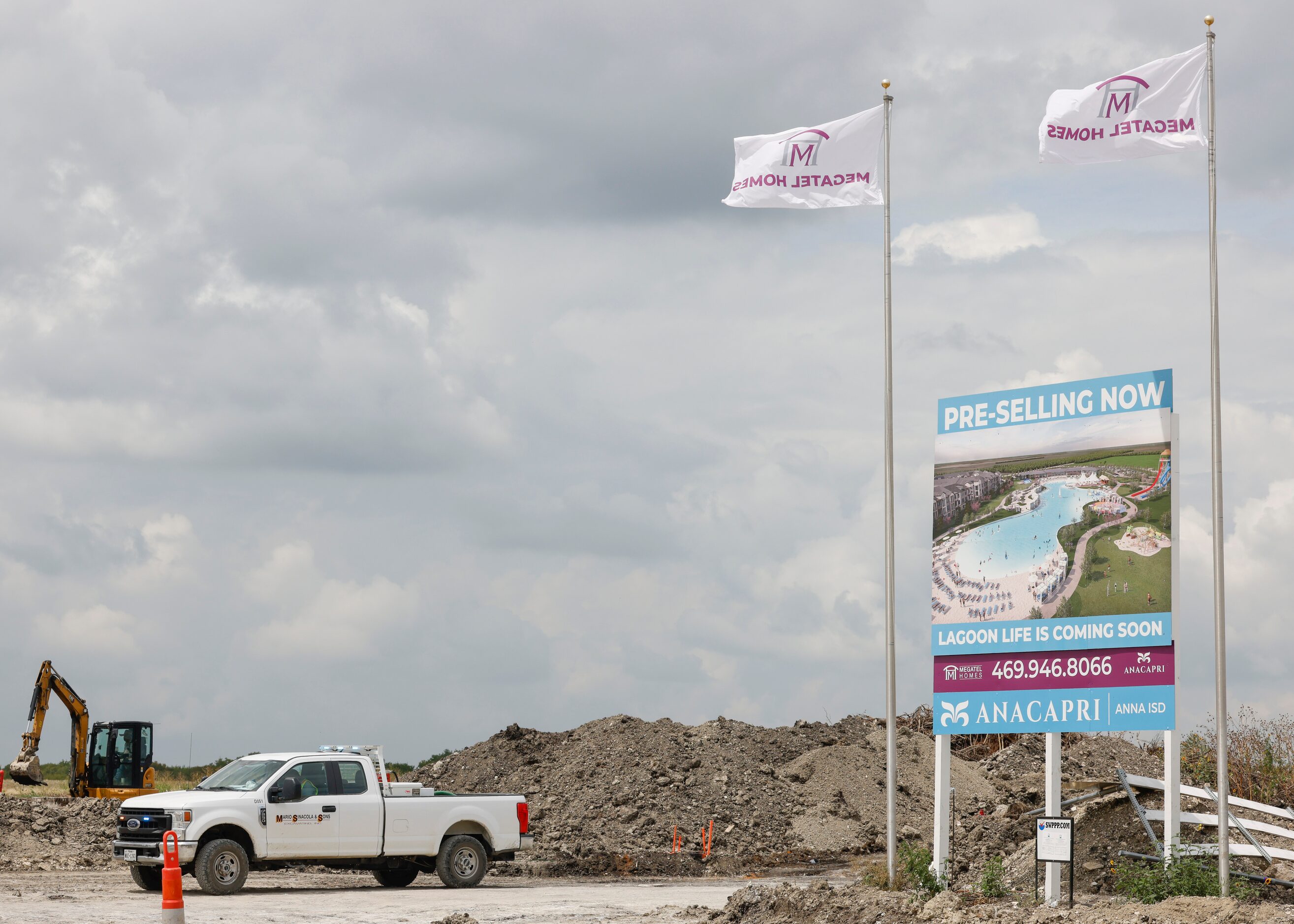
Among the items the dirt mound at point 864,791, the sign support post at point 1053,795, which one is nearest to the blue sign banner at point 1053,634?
the sign support post at point 1053,795

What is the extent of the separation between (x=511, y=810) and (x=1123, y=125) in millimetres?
14183

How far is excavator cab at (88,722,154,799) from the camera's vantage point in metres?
35.7

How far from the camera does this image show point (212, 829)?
70.2 ft

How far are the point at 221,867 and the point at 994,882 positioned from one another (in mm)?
A: 11099

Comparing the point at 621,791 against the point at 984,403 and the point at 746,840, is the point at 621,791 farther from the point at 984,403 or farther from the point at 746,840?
the point at 984,403

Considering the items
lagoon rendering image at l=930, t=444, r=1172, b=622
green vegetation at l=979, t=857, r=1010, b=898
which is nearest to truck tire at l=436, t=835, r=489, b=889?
green vegetation at l=979, t=857, r=1010, b=898

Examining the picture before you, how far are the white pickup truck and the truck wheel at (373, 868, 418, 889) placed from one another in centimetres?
2

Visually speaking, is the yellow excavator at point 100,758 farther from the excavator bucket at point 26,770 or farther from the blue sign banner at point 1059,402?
the blue sign banner at point 1059,402

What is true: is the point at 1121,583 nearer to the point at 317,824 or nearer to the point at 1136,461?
the point at 1136,461

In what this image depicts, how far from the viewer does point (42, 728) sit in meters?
37.5

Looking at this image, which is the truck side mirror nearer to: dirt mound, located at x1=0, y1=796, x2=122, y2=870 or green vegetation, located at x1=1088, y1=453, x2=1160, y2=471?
dirt mound, located at x1=0, y1=796, x2=122, y2=870

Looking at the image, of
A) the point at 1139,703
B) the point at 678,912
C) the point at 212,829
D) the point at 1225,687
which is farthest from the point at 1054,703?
the point at 212,829

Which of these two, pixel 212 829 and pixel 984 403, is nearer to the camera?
pixel 984 403

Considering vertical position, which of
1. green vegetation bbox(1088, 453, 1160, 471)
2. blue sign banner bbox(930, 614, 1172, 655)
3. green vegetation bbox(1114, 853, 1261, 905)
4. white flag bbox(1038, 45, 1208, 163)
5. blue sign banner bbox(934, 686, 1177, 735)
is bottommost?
green vegetation bbox(1114, 853, 1261, 905)
